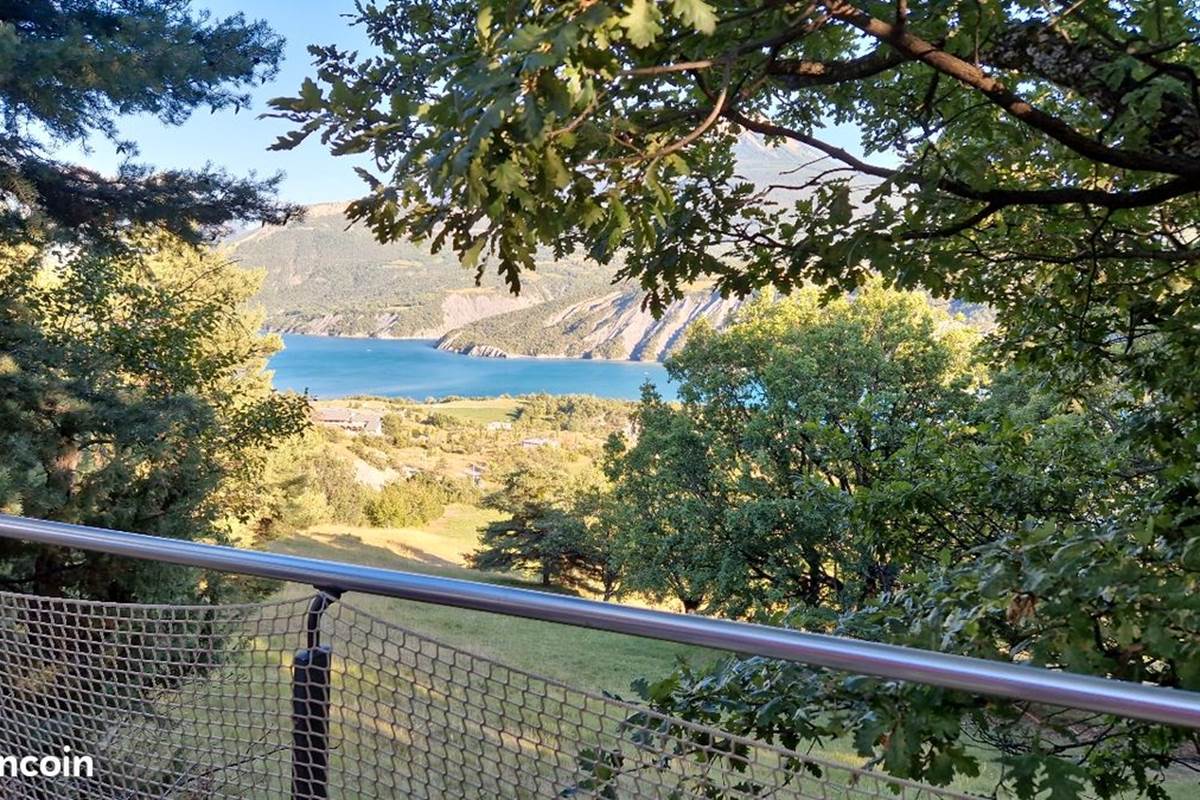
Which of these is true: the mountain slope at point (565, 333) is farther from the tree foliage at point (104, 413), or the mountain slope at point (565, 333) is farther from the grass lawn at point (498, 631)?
the tree foliage at point (104, 413)

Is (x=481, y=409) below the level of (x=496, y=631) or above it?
above

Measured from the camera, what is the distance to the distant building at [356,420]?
3802 centimetres

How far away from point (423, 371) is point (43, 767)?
4965cm

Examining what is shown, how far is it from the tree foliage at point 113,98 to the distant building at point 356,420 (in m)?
31.2

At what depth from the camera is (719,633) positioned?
93 cm

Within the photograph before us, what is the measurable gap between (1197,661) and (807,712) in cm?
58

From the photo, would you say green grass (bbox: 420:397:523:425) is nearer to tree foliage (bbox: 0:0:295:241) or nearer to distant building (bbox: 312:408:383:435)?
distant building (bbox: 312:408:383:435)

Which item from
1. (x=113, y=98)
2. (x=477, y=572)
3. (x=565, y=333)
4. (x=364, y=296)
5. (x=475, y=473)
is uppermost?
(x=364, y=296)

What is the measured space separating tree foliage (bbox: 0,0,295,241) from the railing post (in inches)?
107

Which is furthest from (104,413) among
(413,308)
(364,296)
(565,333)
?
(364,296)

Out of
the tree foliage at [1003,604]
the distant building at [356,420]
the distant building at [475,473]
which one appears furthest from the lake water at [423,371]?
the tree foliage at [1003,604]

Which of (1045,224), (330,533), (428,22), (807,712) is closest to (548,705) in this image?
(807,712)

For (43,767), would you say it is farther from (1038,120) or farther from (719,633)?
(1038,120)

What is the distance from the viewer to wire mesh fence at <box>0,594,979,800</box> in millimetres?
1145
